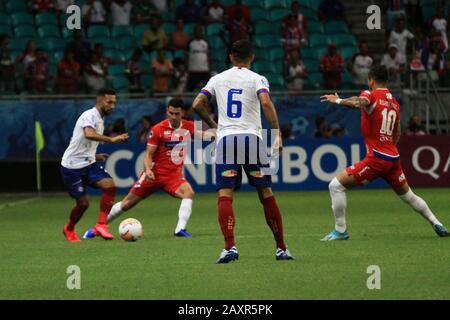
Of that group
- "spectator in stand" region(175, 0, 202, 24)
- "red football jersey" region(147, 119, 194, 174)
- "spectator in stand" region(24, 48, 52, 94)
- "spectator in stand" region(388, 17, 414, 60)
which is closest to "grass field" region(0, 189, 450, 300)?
"red football jersey" region(147, 119, 194, 174)

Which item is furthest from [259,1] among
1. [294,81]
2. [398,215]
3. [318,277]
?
[318,277]

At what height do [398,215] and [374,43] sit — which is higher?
[374,43]

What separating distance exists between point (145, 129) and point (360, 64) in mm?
5338

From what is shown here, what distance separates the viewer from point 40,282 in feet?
32.9

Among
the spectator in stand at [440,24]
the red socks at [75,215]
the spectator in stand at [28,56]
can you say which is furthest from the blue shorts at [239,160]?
the spectator in stand at [440,24]

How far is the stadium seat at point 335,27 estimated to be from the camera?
28.0 m

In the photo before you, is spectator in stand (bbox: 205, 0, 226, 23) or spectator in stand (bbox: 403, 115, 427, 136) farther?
spectator in stand (bbox: 205, 0, 226, 23)

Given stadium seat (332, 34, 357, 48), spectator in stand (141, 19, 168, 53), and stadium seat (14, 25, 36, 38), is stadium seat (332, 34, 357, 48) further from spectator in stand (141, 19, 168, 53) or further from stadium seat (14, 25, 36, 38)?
stadium seat (14, 25, 36, 38)

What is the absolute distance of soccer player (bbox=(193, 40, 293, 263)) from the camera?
36.3 feet

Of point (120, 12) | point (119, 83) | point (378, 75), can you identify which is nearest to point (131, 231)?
point (378, 75)

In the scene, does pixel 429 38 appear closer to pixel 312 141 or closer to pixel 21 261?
pixel 312 141

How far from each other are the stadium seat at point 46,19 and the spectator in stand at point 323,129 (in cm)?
747

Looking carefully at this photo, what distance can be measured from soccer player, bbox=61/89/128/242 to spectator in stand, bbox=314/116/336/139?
10262 mm

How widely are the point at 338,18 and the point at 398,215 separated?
11.6 meters
